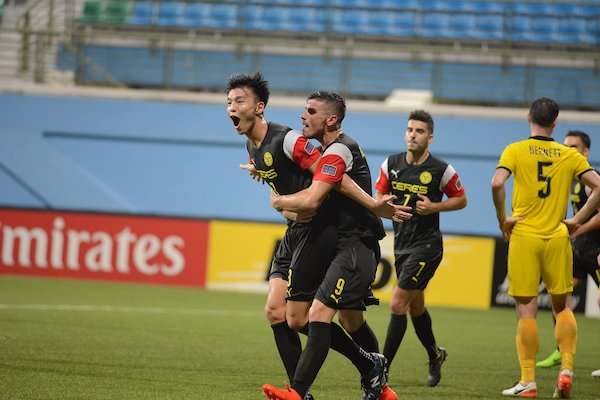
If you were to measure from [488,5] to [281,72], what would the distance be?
5208mm

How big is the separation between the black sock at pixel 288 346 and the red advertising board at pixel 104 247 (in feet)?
34.7

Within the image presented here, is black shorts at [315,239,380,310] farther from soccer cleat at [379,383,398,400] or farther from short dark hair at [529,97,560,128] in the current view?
short dark hair at [529,97,560,128]

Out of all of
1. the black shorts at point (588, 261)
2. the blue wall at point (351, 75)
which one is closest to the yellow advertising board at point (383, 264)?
the blue wall at point (351, 75)

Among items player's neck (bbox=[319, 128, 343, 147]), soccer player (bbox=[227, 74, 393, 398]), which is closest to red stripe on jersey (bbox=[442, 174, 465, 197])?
player's neck (bbox=[319, 128, 343, 147])

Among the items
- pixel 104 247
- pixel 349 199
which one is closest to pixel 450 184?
pixel 349 199

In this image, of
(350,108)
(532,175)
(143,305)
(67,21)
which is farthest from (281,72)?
(532,175)

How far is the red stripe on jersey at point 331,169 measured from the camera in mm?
6074

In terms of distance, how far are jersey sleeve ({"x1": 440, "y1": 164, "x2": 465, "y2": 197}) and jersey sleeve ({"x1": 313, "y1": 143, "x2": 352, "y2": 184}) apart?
8.34 feet

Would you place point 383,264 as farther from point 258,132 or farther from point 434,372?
point 258,132

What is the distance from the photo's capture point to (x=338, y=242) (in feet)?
21.1

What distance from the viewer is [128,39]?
21.2 meters

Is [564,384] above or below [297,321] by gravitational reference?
below

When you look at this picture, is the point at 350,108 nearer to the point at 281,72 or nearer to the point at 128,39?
the point at 281,72

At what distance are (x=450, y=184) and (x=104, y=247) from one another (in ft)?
32.0
